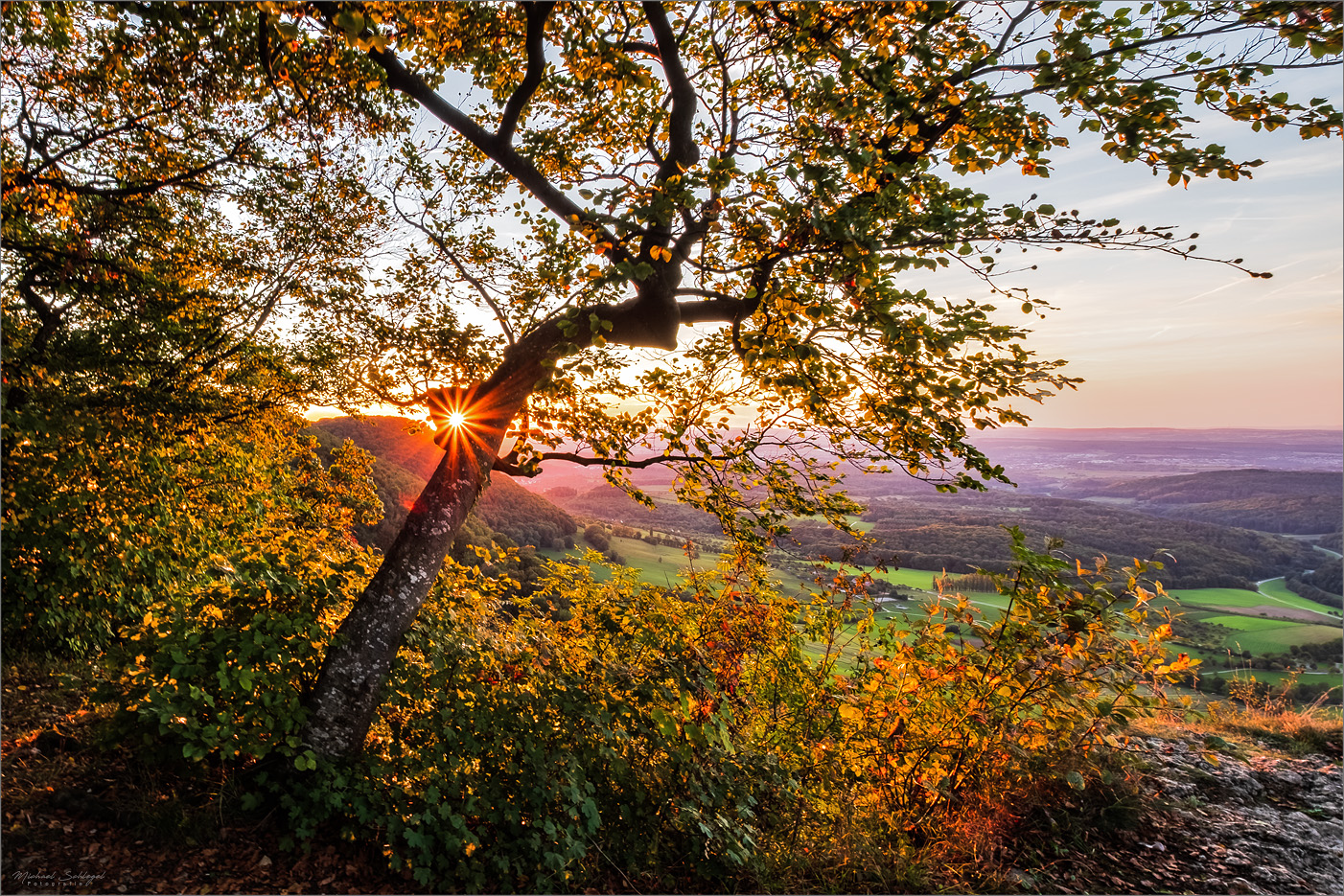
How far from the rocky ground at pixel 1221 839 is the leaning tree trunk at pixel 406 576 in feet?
19.1

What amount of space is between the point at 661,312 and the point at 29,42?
7167mm

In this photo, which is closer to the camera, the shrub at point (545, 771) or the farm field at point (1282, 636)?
the shrub at point (545, 771)

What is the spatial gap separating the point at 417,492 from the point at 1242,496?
117 m

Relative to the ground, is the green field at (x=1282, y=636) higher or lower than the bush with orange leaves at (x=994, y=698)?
lower

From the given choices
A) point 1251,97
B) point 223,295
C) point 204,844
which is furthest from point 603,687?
point 223,295

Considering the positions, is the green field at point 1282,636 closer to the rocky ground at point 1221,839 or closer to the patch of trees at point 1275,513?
the rocky ground at point 1221,839

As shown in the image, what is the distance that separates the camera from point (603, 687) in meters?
4.77

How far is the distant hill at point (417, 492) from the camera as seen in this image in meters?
25.0

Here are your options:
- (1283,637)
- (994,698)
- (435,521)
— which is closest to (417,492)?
(435,521)

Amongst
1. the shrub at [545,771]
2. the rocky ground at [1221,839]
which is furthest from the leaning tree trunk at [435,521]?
the rocky ground at [1221,839]

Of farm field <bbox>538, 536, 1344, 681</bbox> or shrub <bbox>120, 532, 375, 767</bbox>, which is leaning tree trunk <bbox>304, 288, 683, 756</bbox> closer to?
shrub <bbox>120, 532, 375, 767</bbox>

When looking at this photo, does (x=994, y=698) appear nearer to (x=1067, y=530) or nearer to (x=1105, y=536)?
(x=1067, y=530)

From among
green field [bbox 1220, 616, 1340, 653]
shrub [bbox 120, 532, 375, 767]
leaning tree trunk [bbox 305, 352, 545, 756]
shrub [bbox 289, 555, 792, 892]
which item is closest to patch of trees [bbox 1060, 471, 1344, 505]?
green field [bbox 1220, 616, 1340, 653]

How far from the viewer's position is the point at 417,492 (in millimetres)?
23547
